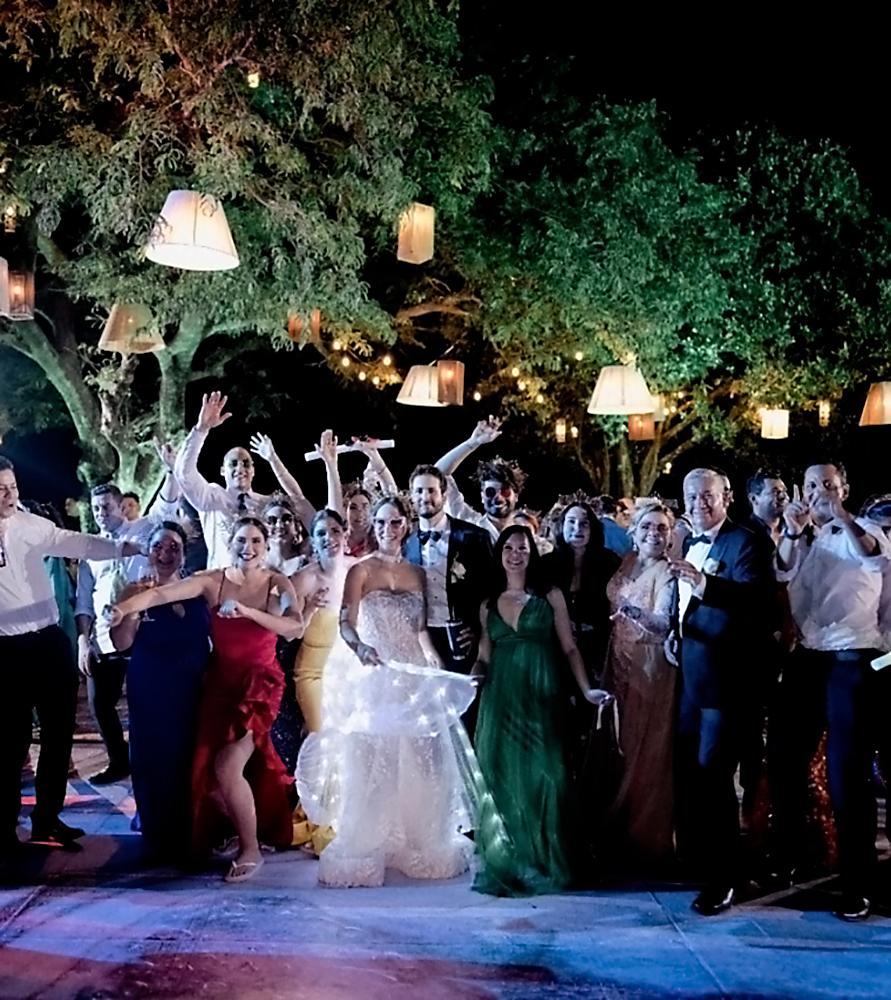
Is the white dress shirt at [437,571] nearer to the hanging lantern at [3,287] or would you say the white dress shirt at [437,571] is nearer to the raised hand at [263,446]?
the raised hand at [263,446]

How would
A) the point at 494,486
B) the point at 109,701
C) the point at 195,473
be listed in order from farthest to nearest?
the point at 109,701
the point at 195,473
the point at 494,486

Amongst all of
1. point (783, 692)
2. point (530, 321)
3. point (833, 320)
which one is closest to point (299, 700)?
point (783, 692)

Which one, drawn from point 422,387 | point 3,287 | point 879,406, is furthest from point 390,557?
point 879,406

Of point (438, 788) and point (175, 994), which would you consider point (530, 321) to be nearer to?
point (438, 788)

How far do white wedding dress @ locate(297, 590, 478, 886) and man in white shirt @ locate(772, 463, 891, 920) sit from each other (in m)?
1.64

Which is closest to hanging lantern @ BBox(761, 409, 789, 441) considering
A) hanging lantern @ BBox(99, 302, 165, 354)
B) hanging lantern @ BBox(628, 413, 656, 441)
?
hanging lantern @ BBox(628, 413, 656, 441)

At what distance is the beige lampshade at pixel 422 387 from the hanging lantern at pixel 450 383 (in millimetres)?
494

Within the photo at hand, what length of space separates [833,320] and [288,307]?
8405mm

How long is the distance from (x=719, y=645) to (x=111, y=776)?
176 inches

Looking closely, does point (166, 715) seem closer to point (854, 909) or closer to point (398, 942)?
point (398, 942)

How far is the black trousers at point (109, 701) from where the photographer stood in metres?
7.41

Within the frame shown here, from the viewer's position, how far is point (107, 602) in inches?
282

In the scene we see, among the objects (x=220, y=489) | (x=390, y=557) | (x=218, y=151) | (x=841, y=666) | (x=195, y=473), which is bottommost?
(x=841, y=666)

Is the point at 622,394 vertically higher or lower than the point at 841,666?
higher
